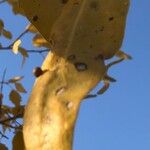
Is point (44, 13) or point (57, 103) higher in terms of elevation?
point (44, 13)

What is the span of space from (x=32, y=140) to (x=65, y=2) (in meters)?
0.21

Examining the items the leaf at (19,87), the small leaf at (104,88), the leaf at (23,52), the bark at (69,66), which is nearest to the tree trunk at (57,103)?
the bark at (69,66)

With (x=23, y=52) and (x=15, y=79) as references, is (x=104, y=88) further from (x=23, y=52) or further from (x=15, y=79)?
(x=15, y=79)

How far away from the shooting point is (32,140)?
1.54ft

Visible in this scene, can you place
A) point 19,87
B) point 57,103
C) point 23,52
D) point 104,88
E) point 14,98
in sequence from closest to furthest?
point 57,103, point 104,88, point 14,98, point 23,52, point 19,87

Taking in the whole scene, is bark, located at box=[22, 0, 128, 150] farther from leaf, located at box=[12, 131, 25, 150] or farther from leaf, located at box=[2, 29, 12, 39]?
leaf, located at box=[2, 29, 12, 39]

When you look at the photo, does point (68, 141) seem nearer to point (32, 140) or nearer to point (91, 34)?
point (32, 140)

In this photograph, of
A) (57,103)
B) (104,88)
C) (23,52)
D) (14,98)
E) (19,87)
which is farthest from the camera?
(19,87)

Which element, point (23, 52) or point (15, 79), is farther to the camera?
point (15, 79)

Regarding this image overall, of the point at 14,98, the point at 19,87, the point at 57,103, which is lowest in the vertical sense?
the point at 57,103

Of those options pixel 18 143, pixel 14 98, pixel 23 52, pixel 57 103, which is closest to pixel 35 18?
pixel 57 103

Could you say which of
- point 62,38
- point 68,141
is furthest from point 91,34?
point 68,141

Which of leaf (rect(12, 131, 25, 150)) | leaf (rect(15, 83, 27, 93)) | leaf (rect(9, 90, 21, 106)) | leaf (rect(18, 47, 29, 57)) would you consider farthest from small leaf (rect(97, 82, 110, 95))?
leaf (rect(15, 83, 27, 93))

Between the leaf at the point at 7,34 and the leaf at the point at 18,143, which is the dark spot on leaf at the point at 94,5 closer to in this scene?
the leaf at the point at 18,143
